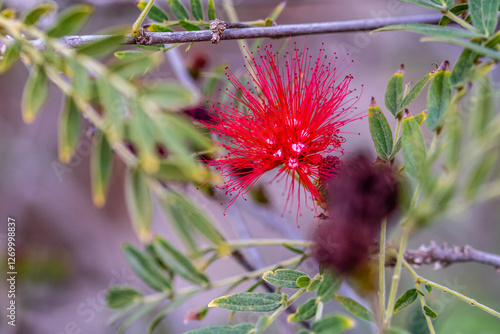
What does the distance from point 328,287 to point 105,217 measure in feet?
5.80

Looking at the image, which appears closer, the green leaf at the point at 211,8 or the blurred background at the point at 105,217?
the green leaf at the point at 211,8

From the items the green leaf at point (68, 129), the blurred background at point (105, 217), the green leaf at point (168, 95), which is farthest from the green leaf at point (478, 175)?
the blurred background at point (105, 217)

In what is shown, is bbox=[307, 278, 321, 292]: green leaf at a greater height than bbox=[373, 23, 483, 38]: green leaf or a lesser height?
lesser

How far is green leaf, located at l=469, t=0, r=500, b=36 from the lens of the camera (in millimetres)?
471

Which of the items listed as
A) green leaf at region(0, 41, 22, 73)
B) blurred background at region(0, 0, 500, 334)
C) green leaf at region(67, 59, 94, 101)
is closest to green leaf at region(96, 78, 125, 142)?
green leaf at region(67, 59, 94, 101)

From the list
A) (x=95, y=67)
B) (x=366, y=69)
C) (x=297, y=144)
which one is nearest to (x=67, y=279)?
(x=297, y=144)

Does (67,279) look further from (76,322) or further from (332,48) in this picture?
(332,48)

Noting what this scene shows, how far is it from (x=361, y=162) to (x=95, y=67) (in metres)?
0.29

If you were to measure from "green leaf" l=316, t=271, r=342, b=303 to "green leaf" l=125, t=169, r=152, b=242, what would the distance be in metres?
0.20

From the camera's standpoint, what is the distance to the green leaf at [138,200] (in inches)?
15.2

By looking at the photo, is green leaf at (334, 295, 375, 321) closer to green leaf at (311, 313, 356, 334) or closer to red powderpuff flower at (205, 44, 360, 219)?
green leaf at (311, 313, 356, 334)

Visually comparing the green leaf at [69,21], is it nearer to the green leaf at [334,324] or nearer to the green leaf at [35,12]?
the green leaf at [35,12]

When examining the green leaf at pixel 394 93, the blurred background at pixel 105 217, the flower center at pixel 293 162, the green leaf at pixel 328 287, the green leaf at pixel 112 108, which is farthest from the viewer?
the blurred background at pixel 105 217

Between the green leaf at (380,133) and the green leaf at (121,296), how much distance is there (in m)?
0.46
